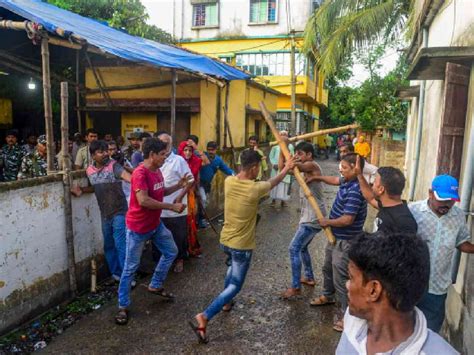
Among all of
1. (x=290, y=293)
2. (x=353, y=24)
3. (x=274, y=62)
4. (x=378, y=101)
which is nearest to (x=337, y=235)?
(x=290, y=293)

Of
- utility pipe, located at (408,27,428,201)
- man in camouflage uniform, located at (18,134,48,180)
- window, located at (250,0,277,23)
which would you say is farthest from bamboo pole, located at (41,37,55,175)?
window, located at (250,0,277,23)

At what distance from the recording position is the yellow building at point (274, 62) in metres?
20.7

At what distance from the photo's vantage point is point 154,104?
10047mm

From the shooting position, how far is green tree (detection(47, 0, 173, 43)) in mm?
14461

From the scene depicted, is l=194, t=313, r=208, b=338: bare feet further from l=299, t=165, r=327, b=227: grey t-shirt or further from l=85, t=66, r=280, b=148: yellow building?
l=85, t=66, r=280, b=148: yellow building

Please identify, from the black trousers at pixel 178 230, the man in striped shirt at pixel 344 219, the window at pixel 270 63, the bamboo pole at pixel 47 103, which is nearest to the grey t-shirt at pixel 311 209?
the man in striped shirt at pixel 344 219

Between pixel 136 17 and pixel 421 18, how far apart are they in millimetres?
10827

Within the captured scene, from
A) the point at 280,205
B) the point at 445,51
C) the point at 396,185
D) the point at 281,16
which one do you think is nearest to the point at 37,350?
the point at 396,185

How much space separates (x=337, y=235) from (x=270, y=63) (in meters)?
18.3

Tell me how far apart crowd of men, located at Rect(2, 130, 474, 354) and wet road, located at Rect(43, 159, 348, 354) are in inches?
5.6

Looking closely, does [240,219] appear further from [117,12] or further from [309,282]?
[117,12]

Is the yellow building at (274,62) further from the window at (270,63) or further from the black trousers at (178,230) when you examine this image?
the black trousers at (178,230)

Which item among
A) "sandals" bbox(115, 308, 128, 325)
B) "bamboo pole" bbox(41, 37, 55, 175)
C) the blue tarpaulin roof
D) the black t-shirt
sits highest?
the blue tarpaulin roof

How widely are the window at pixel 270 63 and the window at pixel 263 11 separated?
204 centimetres
